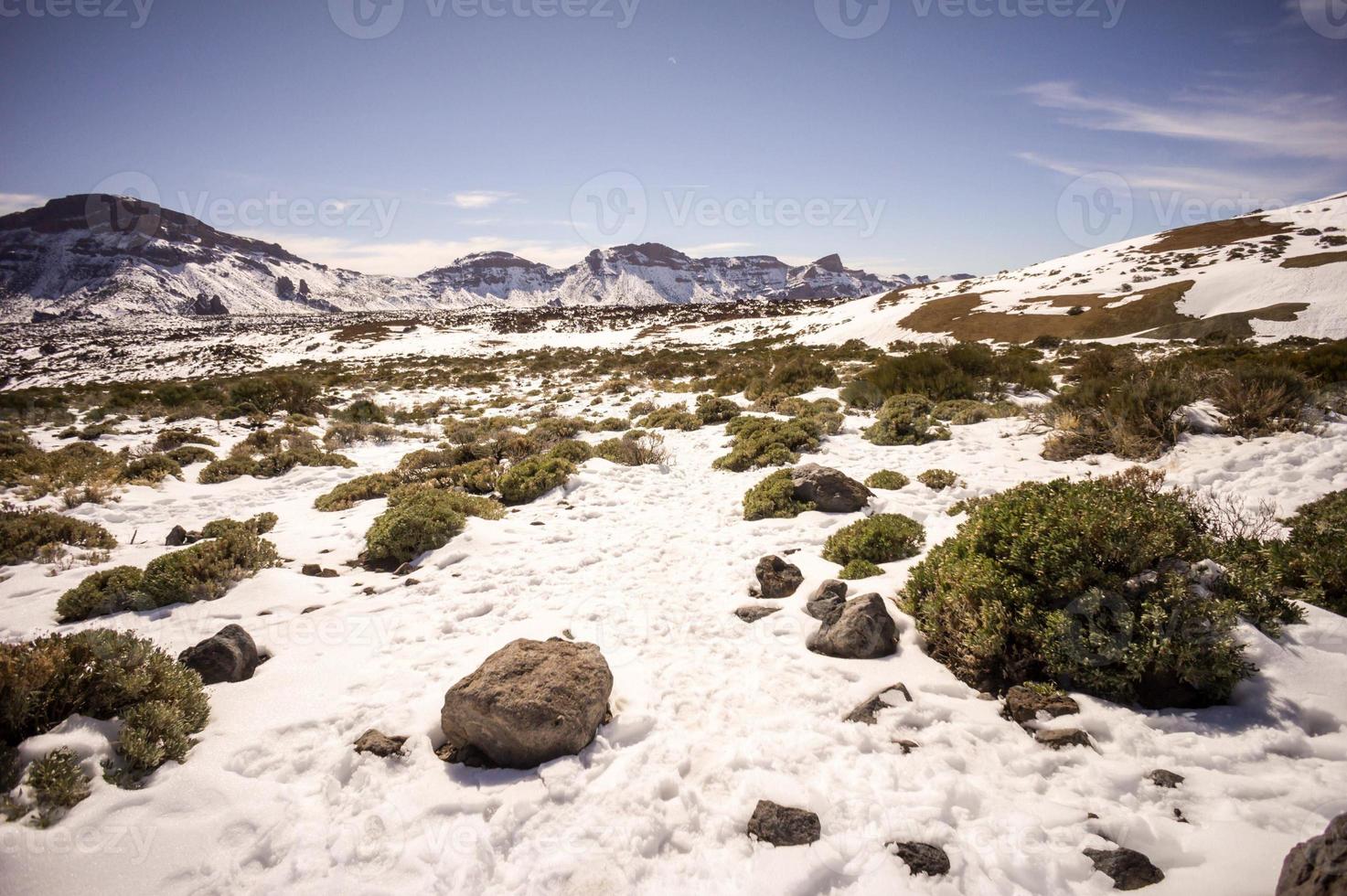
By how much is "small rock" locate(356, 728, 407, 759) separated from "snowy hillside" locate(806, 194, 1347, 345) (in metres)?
31.7

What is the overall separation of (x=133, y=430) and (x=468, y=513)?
1512 cm

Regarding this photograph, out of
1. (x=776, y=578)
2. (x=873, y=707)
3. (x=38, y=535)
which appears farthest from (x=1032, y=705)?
(x=38, y=535)

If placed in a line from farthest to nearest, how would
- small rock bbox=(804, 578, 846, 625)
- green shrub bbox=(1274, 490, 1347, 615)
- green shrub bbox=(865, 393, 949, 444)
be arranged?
green shrub bbox=(865, 393, 949, 444)
small rock bbox=(804, 578, 846, 625)
green shrub bbox=(1274, 490, 1347, 615)

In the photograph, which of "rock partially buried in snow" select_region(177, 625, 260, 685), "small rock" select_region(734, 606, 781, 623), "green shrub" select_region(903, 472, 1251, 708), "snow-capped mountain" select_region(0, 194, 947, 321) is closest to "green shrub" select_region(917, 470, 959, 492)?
"green shrub" select_region(903, 472, 1251, 708)

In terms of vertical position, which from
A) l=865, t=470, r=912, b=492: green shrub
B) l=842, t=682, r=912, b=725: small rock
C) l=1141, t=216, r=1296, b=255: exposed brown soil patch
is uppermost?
l=1141, t=216, r=1296, b=255: exposed brown soil patch

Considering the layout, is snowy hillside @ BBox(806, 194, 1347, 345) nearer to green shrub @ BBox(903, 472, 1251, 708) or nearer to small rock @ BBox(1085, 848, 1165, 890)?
green shrub @ BBox(903, 472, 1251, 708)

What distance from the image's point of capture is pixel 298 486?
1095 cm

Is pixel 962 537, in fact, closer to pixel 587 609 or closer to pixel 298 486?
pixel 587 609

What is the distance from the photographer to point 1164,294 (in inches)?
1099

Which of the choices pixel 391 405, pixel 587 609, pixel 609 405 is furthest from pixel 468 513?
pixel 391 405

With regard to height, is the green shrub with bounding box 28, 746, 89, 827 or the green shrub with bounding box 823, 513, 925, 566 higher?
the green shrub with bounding box 823, 513, 925, 566

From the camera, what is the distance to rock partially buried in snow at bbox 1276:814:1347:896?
6.55 ft

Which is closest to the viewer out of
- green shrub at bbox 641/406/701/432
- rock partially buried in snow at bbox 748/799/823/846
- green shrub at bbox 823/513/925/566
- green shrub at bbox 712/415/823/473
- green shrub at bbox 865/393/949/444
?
rock partially buried in snow at bbox 748/799/823/846

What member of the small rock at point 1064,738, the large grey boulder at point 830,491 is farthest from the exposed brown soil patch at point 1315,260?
the small rock at point 1064,738
